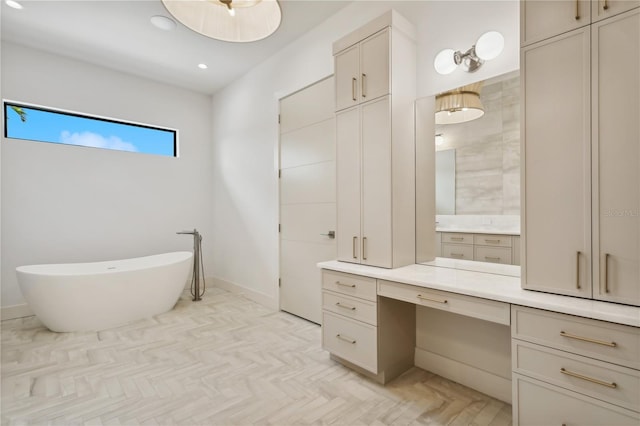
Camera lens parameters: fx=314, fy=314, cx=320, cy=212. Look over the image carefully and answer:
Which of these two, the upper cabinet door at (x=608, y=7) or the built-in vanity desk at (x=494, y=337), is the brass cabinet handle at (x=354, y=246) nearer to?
the built-in vanity desk at (x=494, y=337)

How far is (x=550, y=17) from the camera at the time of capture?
4.98ft

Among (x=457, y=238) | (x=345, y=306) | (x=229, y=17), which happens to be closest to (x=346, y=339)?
(x=345, y=306)

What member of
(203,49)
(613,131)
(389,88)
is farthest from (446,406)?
(203,49)

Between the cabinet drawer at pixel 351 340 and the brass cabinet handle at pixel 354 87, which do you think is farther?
the brass cabinet handle at pixel 354 87

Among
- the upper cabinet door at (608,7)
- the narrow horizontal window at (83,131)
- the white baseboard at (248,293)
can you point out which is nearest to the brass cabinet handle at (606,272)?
the upper cabinet door at (608,7)

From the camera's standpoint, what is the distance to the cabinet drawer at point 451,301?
155cm

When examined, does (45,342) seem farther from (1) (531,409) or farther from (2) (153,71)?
(1) (531,409)

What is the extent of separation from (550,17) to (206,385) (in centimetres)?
291

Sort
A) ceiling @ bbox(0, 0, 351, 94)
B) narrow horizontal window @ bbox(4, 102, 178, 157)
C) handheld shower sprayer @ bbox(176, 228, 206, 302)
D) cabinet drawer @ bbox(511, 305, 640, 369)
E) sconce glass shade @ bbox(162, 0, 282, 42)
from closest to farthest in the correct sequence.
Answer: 1. cabinet drawer @ bbox(511, 305, 640, 369)
2. sconce glass shade @ bbox(162, 0, 282, 42)
3. ceiling @ bbox(0, 0, 351, 94)
4. narrow horizontal window @ bbox(4, 102, 178, 157)
5. handheld shower sprayer @ bbox(176, 228, 206, 302)

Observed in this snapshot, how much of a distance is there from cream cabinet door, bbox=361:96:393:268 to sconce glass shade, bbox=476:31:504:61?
641mm

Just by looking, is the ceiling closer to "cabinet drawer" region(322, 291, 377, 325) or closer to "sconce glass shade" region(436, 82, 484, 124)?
"sconce glass shade" region(436, 82, 484, 124)

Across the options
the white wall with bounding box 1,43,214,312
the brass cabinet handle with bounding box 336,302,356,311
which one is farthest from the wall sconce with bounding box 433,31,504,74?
the white wall with bounding box 1,43,214,312

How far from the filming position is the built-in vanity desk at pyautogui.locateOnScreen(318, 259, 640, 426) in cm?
126

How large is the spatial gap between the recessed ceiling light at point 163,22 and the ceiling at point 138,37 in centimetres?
5
